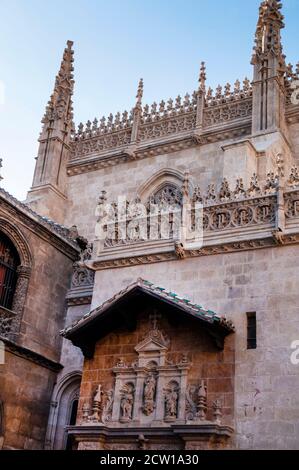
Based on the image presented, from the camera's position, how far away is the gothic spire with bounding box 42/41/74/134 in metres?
22.5

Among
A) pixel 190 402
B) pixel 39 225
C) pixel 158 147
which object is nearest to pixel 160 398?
pixel 190 402

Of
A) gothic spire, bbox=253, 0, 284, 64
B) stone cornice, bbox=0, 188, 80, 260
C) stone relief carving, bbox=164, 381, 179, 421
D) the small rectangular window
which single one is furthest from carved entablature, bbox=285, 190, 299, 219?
gothic spire, bbox=253, 0, 284, 64

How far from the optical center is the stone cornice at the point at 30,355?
1446cm

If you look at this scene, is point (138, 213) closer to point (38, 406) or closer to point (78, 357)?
point (78, 357)

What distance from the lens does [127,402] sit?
37.6 ft

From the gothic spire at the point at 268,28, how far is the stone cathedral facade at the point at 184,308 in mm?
45

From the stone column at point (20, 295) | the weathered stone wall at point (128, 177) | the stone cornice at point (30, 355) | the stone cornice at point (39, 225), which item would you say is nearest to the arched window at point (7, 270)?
the stone column at point (20, 295)

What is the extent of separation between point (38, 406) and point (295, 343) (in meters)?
7.56

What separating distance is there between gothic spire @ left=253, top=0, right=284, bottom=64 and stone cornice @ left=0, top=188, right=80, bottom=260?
316 inches

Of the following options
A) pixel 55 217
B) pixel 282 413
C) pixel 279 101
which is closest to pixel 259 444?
pixel 282 413

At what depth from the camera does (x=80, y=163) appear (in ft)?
71.2

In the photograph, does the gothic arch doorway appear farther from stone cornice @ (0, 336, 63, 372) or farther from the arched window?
the arched window

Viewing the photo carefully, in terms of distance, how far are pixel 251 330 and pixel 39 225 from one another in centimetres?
730

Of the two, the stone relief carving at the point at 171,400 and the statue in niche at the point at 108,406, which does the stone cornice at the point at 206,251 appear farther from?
the statue in niche at the point at 108,406
